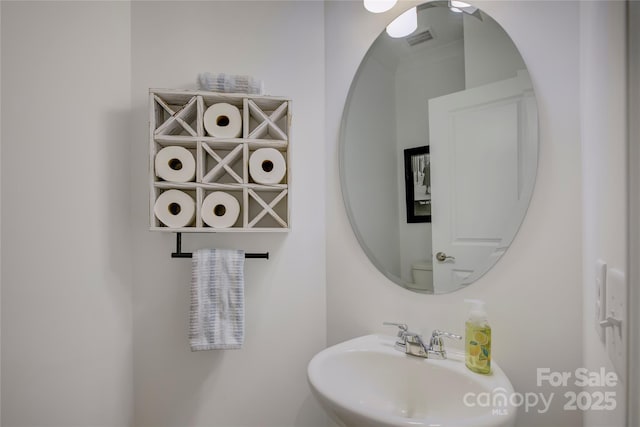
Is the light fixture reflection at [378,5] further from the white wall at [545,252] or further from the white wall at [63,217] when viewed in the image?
the white wall at [63,217]

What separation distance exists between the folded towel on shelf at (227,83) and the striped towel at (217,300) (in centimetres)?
58

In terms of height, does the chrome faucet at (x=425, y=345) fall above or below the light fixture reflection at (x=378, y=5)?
below

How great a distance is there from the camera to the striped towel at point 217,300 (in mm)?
1085

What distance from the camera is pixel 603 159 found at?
54 cm

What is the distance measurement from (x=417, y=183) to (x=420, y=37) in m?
0.51

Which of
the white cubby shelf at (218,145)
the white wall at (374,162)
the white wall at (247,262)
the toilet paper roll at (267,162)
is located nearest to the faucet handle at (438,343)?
the white wall at (374,162)

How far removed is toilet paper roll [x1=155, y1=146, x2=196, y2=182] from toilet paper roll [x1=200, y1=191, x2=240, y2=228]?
4.1 inches

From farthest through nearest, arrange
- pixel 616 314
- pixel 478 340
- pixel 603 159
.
Answer: 1. pixel 478 340
2. pixel 603 159
3. pixel 616 314

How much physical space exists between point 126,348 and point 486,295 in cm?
128

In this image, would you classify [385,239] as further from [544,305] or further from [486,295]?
[544,305]

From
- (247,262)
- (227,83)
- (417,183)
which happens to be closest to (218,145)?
(227,83)

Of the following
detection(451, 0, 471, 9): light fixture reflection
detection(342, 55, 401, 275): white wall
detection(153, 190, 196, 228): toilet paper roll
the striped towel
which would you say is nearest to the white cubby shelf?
detection(153, 190, 196, 228): toilet paper roll

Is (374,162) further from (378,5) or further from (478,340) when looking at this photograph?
(478,340)

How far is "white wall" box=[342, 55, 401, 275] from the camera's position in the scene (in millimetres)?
1157
